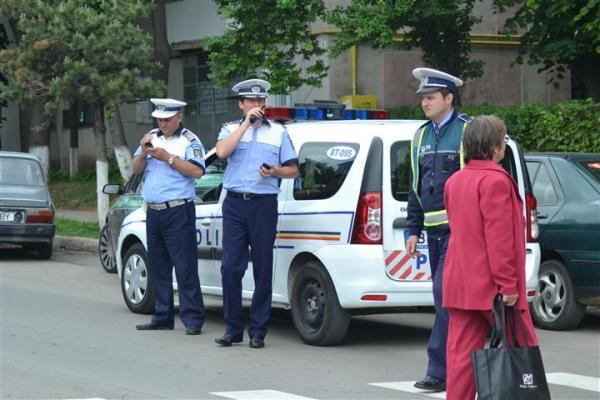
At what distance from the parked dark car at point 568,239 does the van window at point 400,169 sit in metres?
2.35

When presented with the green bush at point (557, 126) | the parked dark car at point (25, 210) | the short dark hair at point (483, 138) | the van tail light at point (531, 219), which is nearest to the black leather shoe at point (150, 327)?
the van tail light at point (531, 219)

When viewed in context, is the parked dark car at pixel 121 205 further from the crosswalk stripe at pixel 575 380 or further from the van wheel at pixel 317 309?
the crosswalk stripe at pixel 575 380

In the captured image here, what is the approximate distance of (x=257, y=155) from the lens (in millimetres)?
9695

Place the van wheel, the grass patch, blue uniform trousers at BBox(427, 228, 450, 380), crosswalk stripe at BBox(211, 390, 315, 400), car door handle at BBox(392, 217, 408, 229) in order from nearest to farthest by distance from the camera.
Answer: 1. crosswalk stripe at BBox(211, 390, 315, 400)
2. blue uniform trousers at BBox(427, 228, 450, 380)
3. car door handle at BBox(392, 217, 408, 229)
4. the van wheel
5. the grass patch

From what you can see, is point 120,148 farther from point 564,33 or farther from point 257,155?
point 257,155

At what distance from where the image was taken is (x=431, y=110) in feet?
26.3

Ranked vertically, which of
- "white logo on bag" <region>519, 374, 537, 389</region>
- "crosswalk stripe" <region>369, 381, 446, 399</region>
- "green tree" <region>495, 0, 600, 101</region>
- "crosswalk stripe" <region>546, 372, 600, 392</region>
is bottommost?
"crosswalk stripe" <region>546, 372, 600, 392</region>

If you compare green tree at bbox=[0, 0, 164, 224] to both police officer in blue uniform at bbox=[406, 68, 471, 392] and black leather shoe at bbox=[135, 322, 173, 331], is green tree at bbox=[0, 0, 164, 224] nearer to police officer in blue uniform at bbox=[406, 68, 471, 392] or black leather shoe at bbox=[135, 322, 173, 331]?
black leather shoe at bbox=[135, 322, 173, 331]

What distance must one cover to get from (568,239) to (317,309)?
8.83 feet

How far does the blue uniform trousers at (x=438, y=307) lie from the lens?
7.86 metres

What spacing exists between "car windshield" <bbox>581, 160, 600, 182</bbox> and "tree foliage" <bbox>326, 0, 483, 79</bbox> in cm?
771

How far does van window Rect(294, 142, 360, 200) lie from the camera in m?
9.68

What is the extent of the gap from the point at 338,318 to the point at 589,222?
2.76 meters

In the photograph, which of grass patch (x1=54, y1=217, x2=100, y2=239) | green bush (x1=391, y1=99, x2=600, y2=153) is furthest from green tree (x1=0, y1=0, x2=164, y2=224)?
green bush (x1=391, y1=99, x2=600, y2=153)
